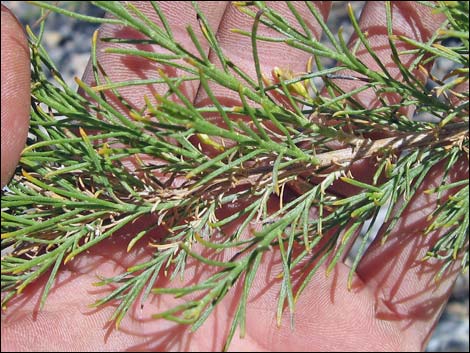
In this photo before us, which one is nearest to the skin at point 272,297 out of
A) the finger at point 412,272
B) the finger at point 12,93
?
the finger at point 412,272

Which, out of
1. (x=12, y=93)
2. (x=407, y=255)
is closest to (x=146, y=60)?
(x=12, y=93)

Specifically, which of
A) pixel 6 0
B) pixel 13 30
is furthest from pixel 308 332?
pixel 6 0

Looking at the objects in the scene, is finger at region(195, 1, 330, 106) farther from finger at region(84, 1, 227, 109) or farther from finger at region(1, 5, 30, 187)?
finger at region(1, 5, 30, 187)

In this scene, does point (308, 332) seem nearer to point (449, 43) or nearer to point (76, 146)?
point (76, 146)

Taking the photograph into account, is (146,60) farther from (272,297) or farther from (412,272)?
(412,272)

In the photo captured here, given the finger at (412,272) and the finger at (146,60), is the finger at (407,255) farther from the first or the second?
the finger at (146,60)
